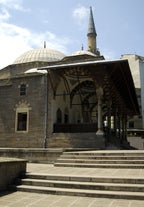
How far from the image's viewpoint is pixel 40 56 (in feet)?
81.0

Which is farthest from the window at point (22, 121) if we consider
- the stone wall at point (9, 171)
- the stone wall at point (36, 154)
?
the stone wall at point (9, 171)

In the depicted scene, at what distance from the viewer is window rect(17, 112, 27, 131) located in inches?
639

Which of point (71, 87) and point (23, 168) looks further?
point (71, 87)

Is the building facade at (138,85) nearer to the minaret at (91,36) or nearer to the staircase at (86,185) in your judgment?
the minaret at (91,36)

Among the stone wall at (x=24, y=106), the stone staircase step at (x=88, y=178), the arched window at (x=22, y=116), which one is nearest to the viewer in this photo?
the stone staircase step at (x=88, y=178)

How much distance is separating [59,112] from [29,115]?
224 centimetres

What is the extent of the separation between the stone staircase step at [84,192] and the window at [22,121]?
375 inches

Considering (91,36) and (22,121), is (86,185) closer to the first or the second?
(22,121)

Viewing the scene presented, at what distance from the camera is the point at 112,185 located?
20.4ft

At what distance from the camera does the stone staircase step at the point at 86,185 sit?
6035 mm

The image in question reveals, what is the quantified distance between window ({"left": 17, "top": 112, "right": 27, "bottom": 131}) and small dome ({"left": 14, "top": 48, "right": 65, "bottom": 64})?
9078 millimetres

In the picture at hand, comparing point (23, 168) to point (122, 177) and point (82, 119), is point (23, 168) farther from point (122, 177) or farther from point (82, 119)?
point (82, 119)

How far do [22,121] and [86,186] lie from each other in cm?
1050

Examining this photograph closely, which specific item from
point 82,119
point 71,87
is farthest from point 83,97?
point 71,87
